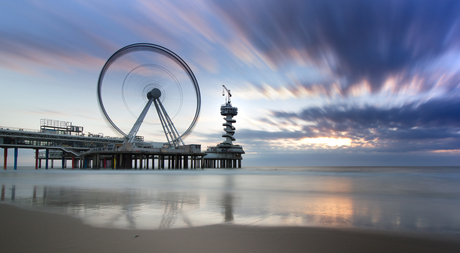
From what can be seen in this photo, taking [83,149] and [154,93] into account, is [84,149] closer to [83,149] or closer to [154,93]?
[83,149]

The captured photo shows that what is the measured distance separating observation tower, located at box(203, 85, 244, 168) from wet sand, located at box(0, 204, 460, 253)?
8560 centimetres

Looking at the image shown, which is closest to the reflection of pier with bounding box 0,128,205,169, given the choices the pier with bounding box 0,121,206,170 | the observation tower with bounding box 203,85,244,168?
the pier with bounding box 0,121,206,170

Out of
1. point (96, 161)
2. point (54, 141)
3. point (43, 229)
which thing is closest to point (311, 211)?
point (43, 229)

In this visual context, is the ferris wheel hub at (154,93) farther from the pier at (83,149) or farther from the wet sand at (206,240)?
the wet sand at (206,240)

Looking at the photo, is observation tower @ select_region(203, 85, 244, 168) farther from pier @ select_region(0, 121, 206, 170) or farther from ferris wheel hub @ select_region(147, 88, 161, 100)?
ferris wheel hub @ select_region(147, 88, 161, 100)

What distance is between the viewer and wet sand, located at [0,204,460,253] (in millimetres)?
4297

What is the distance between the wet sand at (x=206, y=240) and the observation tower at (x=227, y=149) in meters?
85.6

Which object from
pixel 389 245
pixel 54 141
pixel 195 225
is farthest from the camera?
pixel 54 141

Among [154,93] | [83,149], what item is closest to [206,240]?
[154,93]

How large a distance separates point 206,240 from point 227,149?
87.5 metres

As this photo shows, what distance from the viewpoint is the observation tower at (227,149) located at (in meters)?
91.2

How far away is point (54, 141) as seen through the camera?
66.1 metres

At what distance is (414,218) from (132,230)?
727 centimetres

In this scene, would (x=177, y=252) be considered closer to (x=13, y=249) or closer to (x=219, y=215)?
(x=13, y=249)
